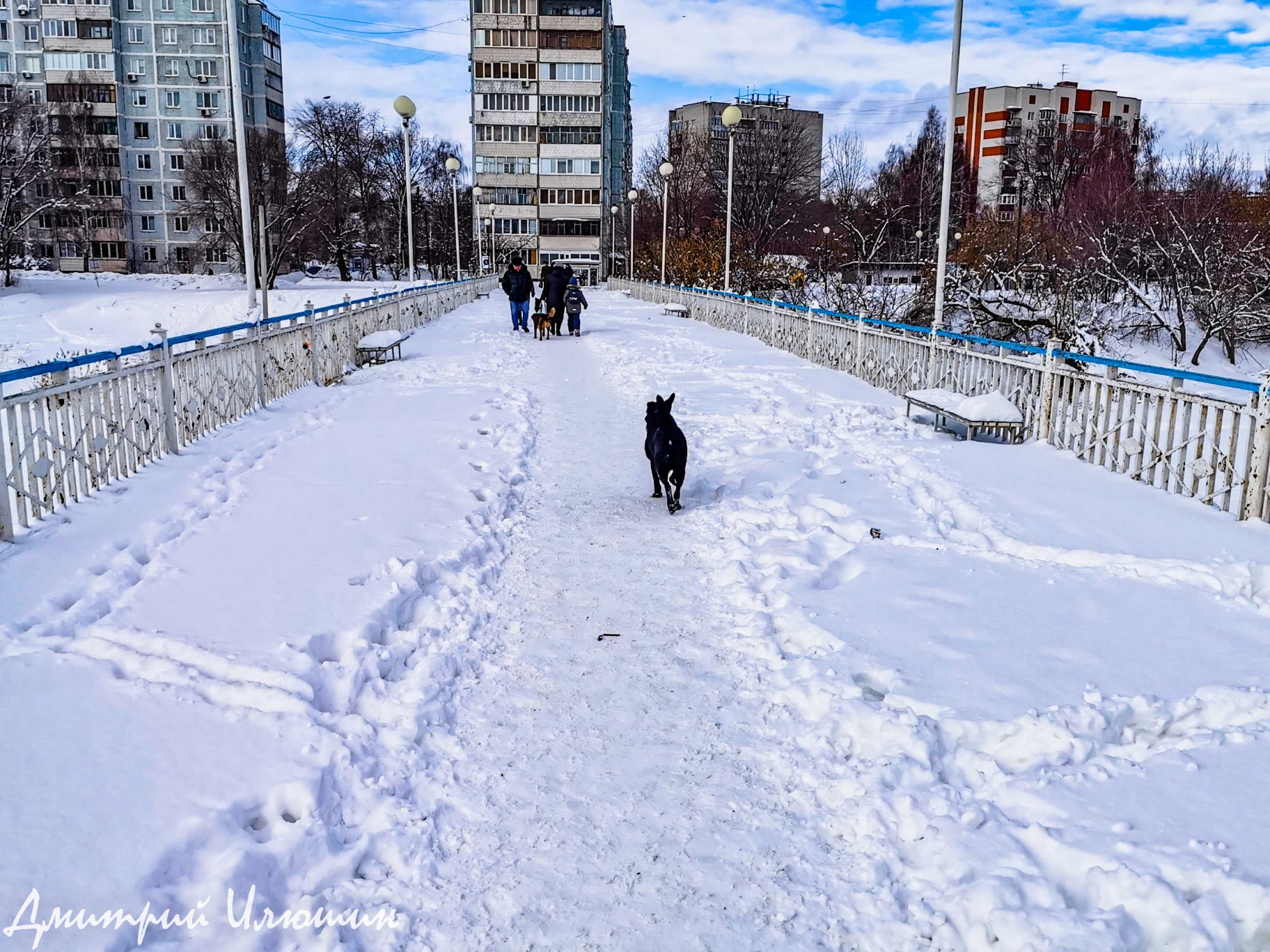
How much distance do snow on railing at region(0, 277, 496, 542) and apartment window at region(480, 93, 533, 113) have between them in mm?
77677

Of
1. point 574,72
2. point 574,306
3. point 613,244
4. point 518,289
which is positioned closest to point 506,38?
point 574,72

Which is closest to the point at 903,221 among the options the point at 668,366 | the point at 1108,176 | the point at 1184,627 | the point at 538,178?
the point at 1108,176

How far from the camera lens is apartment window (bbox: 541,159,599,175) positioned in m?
86.1

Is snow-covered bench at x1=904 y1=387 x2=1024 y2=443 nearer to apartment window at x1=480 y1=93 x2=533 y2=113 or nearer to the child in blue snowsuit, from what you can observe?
the child in blue snowsuit

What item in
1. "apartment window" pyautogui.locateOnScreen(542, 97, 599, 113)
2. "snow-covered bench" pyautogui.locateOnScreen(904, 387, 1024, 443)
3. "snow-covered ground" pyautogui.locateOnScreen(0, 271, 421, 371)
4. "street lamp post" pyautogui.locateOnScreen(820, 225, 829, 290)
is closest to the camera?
"snow-covered bench" pyautogui.locateOnScreen(904, 387, 1024, 443)

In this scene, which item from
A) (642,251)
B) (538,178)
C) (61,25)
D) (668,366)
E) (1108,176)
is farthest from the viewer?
(538,178)

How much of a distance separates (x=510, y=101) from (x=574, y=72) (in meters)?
6.37

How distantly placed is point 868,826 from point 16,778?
9.88ft

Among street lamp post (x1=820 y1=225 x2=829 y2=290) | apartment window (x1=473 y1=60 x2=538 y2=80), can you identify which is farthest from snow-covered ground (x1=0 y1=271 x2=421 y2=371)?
apartment window (x1=473 y1=60 x2=538 y2=80)

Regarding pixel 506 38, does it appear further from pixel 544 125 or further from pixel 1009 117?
pixel 1009 117

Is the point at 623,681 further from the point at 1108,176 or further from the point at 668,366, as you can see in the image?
the point at 1108,176

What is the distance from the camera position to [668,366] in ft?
53.9

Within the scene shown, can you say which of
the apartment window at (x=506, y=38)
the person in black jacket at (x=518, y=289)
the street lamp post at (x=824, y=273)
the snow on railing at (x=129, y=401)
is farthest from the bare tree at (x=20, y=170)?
the snow on railing at (x=129, y=401)

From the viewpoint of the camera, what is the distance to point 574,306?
2241 centimetres
